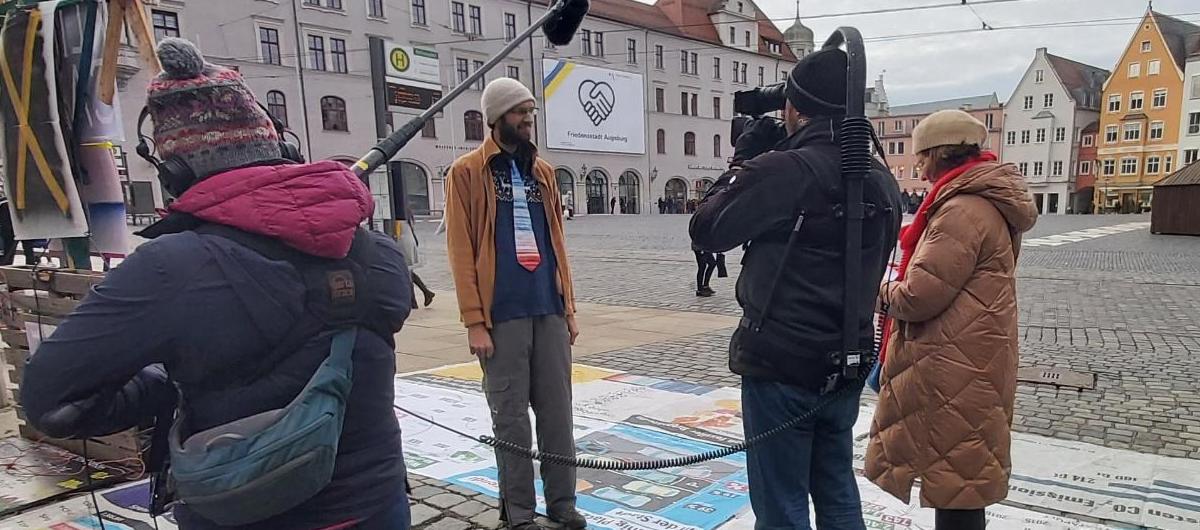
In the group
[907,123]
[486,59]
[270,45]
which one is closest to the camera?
[270,45]

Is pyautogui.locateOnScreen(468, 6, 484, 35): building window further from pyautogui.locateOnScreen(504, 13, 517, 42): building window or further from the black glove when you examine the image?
the black glove

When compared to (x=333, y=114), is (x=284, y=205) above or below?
below

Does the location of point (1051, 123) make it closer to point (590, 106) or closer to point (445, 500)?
point (590, 106)

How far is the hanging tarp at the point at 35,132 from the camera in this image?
3174 millimetres

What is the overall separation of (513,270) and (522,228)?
17cm

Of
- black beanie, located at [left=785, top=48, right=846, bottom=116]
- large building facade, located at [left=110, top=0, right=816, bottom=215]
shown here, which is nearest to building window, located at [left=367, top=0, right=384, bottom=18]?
large building facade, located at [left=110, top=0, right=816, bottom=215]

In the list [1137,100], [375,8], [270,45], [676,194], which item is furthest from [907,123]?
[270,45]

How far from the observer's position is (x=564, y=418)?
2953 mm

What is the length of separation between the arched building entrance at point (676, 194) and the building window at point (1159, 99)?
37455 mm

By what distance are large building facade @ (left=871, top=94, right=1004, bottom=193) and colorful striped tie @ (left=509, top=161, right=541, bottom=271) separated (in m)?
73.1

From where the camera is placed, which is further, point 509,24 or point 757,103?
point 509,24

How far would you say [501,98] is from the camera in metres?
2.73

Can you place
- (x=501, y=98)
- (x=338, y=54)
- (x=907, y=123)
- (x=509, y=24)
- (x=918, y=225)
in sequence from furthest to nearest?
(x=907, y=123), (x=509, y=24), (x=338, y=54), (x=501, y=98), (x=918, y=225)

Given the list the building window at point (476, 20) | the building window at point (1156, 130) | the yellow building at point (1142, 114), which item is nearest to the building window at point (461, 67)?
the building window at point (476, 20)
